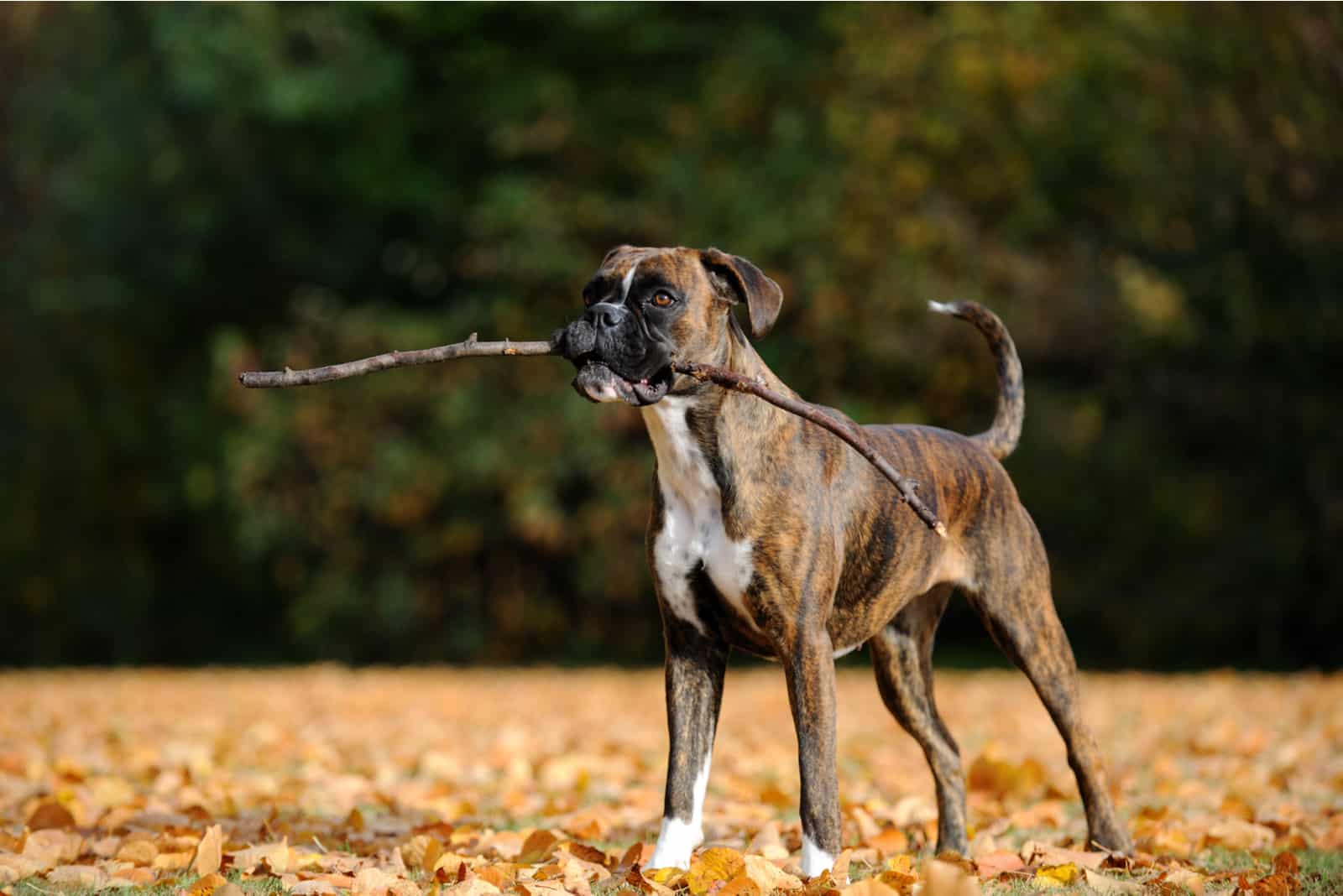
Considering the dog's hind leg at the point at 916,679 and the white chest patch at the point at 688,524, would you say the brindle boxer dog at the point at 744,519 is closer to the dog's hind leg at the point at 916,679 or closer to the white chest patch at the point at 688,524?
A: the white chest patch at the point at 688,524

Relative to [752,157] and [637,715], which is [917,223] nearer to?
[752,157]

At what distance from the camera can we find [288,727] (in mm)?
10367

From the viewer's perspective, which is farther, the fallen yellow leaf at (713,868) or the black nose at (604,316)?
the black nose at (604,316)

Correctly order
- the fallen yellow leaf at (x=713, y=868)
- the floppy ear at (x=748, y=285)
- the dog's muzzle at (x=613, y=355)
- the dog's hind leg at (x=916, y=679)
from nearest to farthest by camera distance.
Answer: the fallen yellow leaf at (x=713, y=868), the dog's muzzle at (x=613, y=355), the floppy ear at (x=748, y=285), the dog's hind leg at (x=916, y=679)

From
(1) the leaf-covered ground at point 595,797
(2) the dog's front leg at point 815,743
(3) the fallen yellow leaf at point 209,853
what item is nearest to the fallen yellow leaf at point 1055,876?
(1) the leaf-covered ground at point 595,797

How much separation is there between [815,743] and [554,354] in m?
1.40

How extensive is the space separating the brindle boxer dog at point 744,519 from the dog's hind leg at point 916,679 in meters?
0.37

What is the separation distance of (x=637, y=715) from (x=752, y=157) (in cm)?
891

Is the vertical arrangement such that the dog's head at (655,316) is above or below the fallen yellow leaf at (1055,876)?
above

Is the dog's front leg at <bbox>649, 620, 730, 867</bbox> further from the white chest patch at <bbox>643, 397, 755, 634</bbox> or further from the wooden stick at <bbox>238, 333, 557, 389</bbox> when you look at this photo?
the wooden stick at <bbox>238, 333, 557, 389</bbox>

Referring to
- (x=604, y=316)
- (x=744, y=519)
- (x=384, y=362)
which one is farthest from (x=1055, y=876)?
(x=384, y=362)

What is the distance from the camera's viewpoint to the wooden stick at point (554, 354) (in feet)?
13.5

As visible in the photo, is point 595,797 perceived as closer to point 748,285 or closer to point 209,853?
point 209,853

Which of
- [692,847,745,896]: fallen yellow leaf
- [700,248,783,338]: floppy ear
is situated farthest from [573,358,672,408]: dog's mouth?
[692,847,745,896]: fallen yellow leaf
